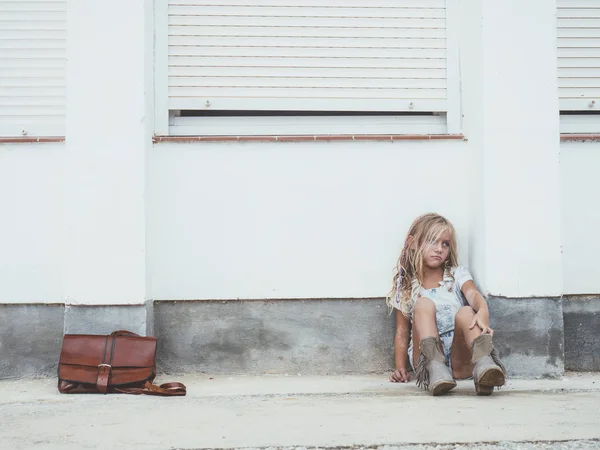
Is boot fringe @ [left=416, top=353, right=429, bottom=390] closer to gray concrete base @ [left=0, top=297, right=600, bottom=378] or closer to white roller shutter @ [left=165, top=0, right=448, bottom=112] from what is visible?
gray concrete base @ [left=0, top=297, right=600, bottom=378]

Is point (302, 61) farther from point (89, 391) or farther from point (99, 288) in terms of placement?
point (89, 391)

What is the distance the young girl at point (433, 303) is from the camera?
380 cm

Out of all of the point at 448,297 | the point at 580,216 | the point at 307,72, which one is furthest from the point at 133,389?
the point at 580,216

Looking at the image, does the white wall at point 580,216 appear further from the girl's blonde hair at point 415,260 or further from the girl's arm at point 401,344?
the girl's arm at point 401,344

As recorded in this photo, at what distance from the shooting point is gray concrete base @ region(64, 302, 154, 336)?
13.3ft

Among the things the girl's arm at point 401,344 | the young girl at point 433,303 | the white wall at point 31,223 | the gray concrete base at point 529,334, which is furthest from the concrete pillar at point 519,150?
the white wall at point 31,223

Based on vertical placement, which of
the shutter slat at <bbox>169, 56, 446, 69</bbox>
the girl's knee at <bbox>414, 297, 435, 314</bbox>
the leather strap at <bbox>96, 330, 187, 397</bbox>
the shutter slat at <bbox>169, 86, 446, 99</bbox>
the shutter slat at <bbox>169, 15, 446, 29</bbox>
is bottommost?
the leather strap at <bbox>96, 330, 187, 397</bbox>

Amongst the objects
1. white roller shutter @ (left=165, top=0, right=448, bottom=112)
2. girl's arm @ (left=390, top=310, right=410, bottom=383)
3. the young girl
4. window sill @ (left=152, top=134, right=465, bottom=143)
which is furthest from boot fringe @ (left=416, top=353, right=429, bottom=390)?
white roller shutter @ (left=165, top=0, right=448, bottom=112)

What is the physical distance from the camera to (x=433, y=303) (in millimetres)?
3908

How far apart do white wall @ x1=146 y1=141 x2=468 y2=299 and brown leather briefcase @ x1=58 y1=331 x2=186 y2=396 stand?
0.56m

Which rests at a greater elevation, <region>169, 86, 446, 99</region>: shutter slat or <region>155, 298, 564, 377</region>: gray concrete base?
<region>169, 86, 446, 99</region>: shutter slat

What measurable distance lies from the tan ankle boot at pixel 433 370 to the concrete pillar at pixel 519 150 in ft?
2.12

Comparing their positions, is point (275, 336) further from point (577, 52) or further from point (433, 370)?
point (577, 52)

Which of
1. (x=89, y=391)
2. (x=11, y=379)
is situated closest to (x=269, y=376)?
(x=89, y=391)
